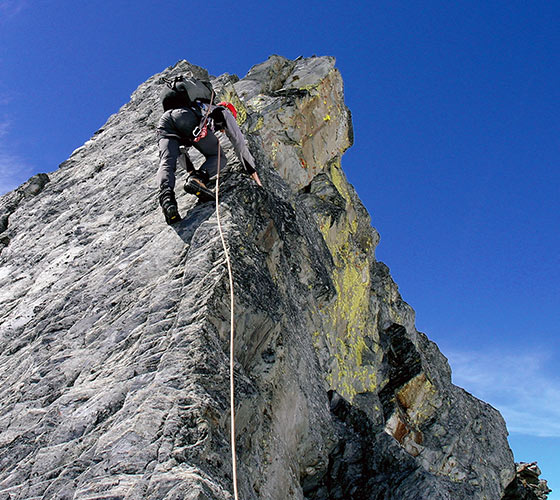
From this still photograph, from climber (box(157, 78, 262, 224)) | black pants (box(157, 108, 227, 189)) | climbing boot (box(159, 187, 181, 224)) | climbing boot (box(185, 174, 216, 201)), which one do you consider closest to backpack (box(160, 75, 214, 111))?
climber (box(157, 78, 262, 224))

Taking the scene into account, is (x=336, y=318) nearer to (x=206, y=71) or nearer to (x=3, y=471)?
(x=206, y=71)

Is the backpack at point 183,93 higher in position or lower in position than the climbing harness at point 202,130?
higher

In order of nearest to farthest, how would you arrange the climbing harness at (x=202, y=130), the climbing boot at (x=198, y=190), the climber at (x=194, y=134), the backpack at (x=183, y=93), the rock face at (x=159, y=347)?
the rock face at (x=159, y=347) → the climbing boot at (x=198, y=190) → the climber at (x=194, y=134) → the climbing harness at (x=202, y=130) → the backpack at (x=183, y=93)

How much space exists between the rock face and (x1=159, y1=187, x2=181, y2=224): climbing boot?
0.40 ft

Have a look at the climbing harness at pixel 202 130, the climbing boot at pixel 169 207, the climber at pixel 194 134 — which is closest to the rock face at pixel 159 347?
the climbing boot at pixel 169 207

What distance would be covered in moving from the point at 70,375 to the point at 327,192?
1597 cm

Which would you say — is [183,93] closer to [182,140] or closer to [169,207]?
[182,140]

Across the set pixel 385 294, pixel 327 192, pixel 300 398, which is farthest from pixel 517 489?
pixel 300 398

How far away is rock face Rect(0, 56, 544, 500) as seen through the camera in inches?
171

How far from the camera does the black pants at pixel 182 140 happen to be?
754 centimetres

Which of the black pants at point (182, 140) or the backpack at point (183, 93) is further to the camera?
the backpack at point (183, 93)

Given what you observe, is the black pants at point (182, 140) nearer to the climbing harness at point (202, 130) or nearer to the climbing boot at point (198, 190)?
the climbing harness at point (202, 130)

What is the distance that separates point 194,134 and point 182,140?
0.77 feet

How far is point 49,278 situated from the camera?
24.8ft
